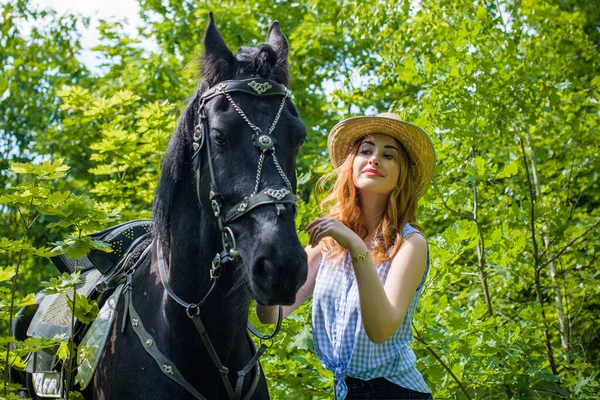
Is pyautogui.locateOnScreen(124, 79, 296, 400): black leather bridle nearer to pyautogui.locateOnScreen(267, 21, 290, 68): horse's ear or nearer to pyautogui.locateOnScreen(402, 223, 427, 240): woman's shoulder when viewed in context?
pyautogui.locateOnScreen(267, 21, 290, 68): horse's ear

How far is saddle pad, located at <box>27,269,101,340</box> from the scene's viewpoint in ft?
11.0

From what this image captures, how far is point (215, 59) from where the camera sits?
251cm

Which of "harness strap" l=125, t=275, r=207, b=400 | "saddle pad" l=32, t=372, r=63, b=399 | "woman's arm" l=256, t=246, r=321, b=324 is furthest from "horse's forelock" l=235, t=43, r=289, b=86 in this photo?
"saddle pad" l=32, t=372, r=63, b=399

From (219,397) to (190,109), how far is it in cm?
110

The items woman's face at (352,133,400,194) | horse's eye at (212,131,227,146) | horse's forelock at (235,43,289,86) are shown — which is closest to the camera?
horse's eye at (212,131,227,146)

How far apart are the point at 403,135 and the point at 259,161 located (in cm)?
76

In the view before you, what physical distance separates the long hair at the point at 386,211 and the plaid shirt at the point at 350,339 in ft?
0.18

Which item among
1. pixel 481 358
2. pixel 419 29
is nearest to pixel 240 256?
pixel 481 358

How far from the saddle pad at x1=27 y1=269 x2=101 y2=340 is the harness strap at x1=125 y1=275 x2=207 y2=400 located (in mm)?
755

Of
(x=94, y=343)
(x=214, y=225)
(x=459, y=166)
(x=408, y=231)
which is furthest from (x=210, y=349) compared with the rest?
(x=459, y=166)

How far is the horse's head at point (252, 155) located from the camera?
2018mm

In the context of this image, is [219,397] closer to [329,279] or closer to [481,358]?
[329,279]

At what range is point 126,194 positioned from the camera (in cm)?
554

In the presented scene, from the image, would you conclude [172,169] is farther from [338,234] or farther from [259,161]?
[338,234]
